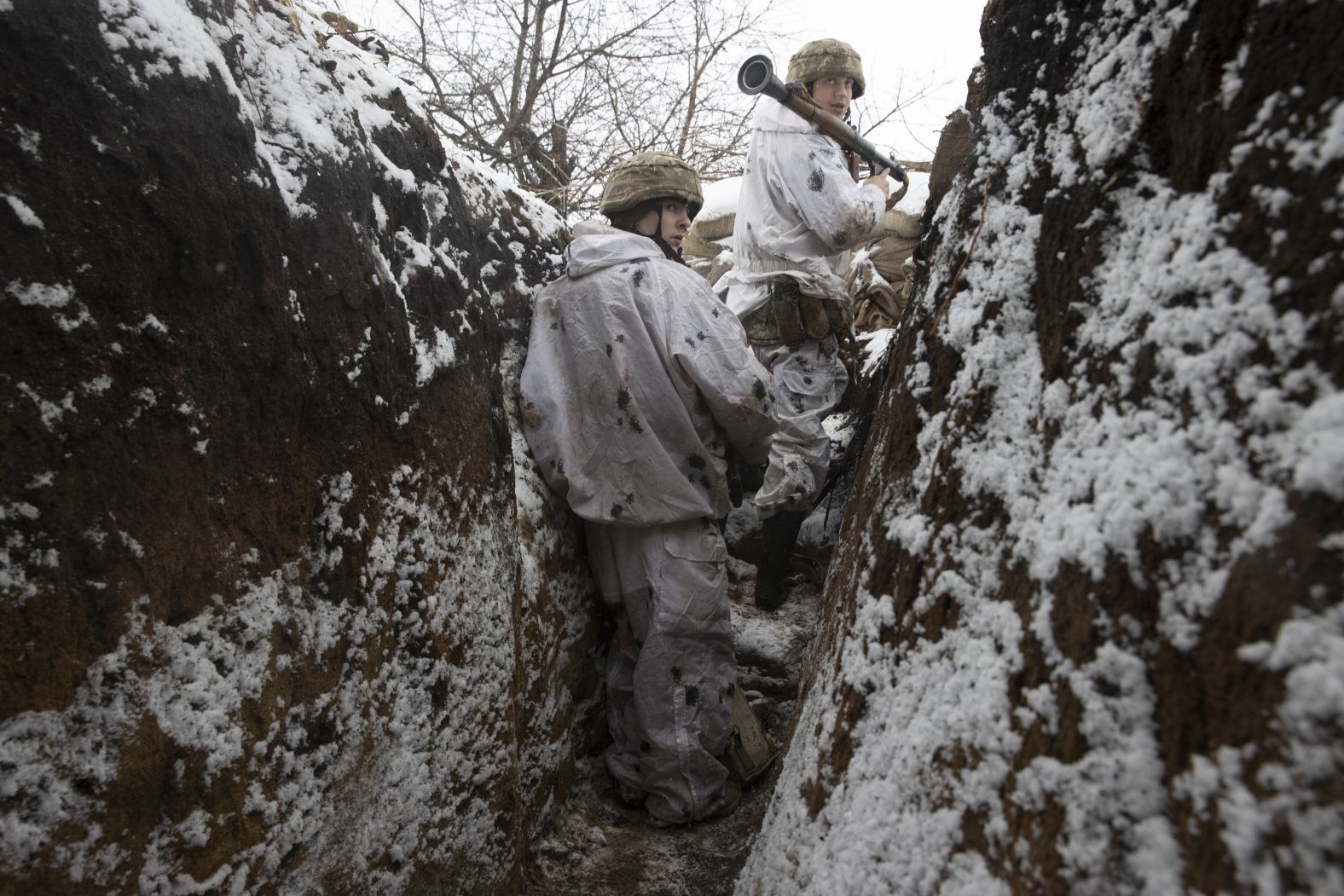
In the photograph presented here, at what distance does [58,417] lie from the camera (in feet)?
3.09

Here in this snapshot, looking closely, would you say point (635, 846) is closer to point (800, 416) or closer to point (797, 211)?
point (800, 416)

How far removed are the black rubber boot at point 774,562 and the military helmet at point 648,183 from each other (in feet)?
3.97

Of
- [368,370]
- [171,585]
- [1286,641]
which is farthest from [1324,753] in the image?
[368,370]

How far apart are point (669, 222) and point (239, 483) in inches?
67.7

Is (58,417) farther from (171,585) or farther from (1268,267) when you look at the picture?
(1268,267)

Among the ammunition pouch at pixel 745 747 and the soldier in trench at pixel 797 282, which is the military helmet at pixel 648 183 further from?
the ammunition pouch at pixel 745 747

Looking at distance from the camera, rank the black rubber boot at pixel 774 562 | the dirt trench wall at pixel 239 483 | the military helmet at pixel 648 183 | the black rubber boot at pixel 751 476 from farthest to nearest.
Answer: the black rubber boot at pixel 751 476
the black rubber boot at pixel 774 562
the military helmet at pixel 648 183
the dirt trench wall at pixel 239 483

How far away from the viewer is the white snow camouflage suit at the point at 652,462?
82.5 inches

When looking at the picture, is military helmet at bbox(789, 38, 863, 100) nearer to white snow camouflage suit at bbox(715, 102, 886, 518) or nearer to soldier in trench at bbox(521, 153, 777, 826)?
white snow camouflage suit at bbox(715, 102, 886, 518)

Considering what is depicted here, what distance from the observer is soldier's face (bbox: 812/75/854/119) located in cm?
308

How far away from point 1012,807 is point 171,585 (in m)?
1.05

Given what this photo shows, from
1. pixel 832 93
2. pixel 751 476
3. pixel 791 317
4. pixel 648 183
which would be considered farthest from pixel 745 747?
pixel 832 93

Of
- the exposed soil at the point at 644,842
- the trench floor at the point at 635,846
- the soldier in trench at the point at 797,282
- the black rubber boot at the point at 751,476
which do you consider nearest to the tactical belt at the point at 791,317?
the soldier in trench at the point at 797,282

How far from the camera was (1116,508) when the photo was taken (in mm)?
707
